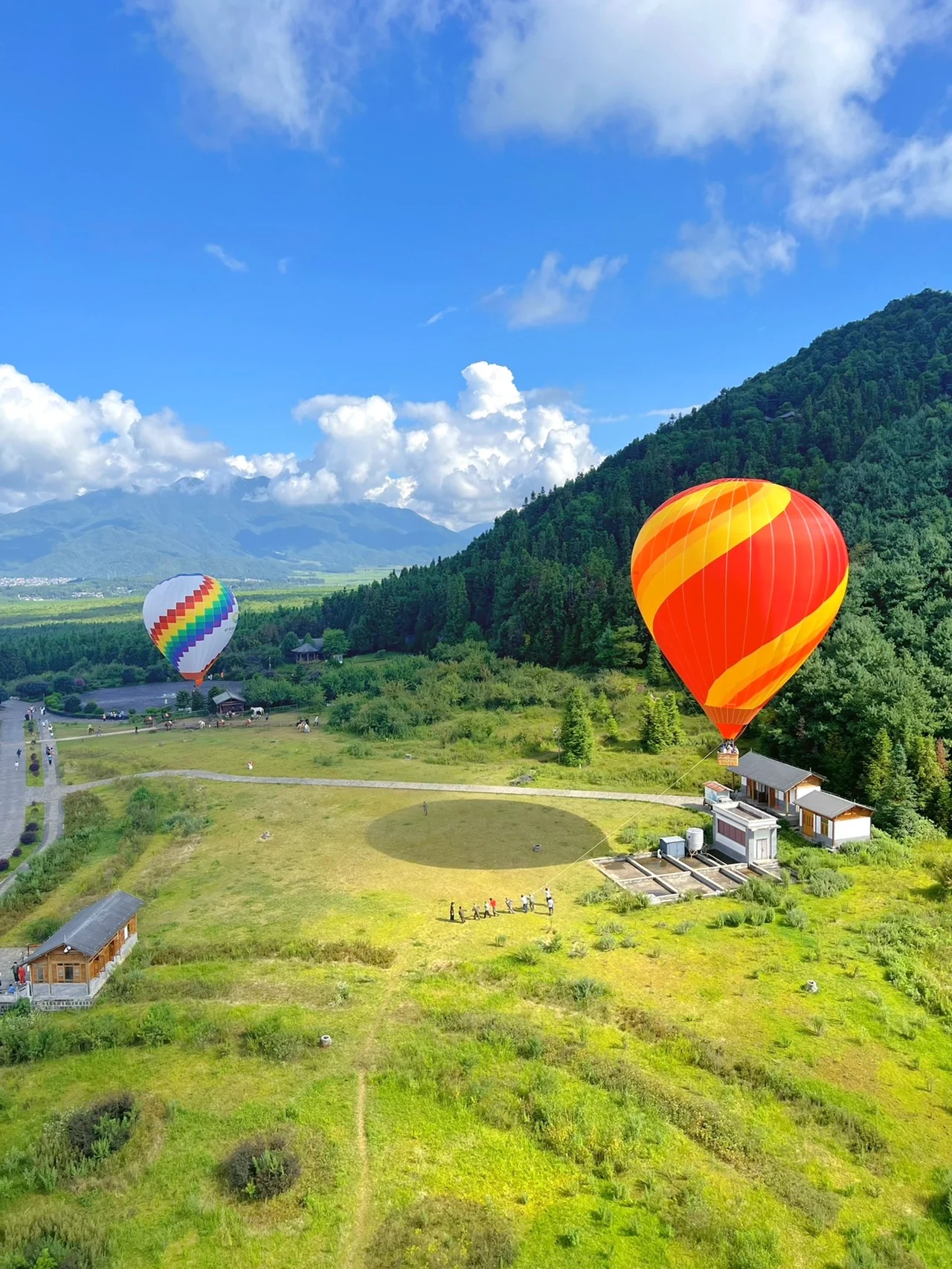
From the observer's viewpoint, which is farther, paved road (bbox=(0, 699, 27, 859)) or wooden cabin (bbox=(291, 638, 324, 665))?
wooden cabin (bbox=(291, 638, 324, 665))

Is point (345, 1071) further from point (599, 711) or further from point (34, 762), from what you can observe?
point (34, 762)

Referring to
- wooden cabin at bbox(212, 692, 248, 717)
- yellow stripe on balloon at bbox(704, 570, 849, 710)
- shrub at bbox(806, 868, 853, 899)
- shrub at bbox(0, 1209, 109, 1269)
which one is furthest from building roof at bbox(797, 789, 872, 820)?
wooden cabin at bbox(212, 692, 248, 717)

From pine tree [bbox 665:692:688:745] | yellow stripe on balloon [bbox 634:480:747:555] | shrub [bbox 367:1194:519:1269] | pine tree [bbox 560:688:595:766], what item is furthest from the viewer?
pine tree [bbox 665:692:688:745]

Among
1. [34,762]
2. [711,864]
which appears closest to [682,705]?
[711,864]

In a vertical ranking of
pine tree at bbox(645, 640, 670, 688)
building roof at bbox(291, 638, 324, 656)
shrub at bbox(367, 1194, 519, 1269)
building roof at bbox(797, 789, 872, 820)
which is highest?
building roof at bbox(291, 638, 324, 656)

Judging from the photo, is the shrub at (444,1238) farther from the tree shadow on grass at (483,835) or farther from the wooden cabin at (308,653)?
the wooden cabin at (308,653)

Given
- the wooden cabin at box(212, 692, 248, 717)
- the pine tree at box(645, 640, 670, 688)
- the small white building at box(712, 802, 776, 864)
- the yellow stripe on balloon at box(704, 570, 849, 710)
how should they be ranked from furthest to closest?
the wooden cabin at box(212, 692, 248, 717) → the pine tree at box(645, 640, 670, 688) → the small white building at box(712, 802, 776, 864) → the yellow stripe on balloon at box(704, 570, 849, 710)

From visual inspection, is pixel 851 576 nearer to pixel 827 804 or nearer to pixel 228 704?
pixel 827 804

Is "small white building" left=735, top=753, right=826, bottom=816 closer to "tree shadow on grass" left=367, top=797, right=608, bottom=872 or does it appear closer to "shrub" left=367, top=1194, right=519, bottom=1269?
"tree shadow on grass" left=367, top=797, right=608, bottom=872

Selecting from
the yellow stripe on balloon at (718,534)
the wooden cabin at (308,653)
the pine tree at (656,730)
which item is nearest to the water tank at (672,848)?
the yellow stripe on balloon at (718,534)
